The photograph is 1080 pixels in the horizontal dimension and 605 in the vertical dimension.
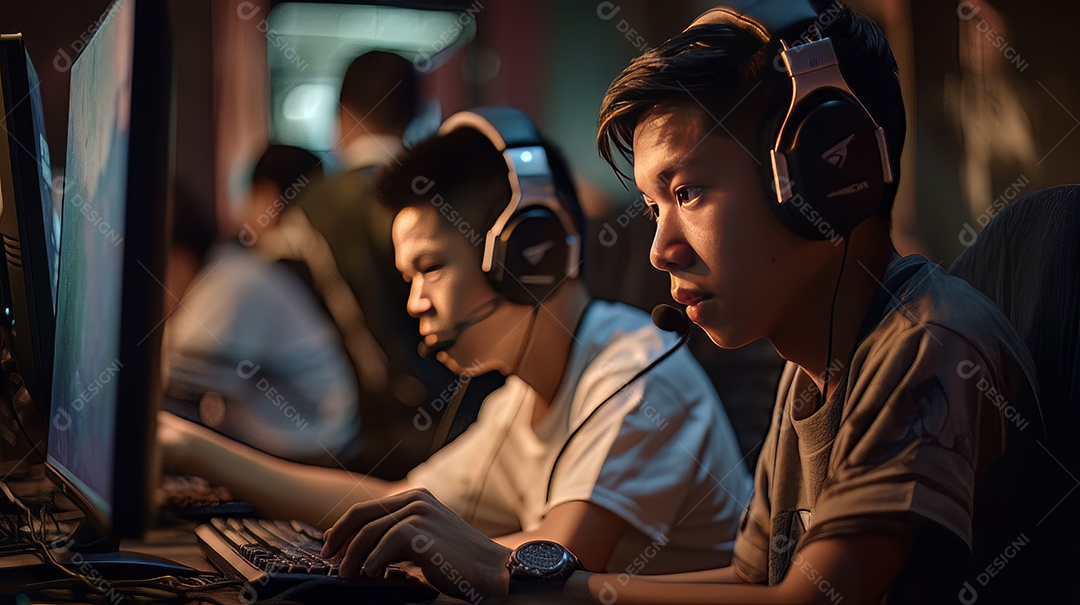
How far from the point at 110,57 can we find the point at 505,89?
61cm

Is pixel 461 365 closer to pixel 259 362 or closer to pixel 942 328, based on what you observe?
pixel 259 362

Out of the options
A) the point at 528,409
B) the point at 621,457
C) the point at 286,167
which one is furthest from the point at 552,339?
the point at 286,167

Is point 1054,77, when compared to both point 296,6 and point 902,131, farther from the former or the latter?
point 296,6

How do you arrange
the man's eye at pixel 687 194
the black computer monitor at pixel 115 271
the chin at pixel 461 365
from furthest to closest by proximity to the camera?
the chin at pixel 461 365 → the man's eye at pixel 687 194 → the black computer monitor at pixel 115 271

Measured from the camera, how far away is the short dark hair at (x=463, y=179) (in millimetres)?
Answer: 1547

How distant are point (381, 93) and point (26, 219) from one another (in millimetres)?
584

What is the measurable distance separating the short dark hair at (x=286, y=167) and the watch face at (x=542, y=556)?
0.71 meters

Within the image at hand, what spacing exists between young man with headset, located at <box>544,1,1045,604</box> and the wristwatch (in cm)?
2

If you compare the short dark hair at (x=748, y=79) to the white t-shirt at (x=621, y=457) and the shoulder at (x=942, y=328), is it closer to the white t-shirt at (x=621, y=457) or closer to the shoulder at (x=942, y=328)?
the shoulder at (x=942, y=328)

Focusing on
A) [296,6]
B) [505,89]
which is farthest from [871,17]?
[296,6]

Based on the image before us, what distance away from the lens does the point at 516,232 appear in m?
1.53

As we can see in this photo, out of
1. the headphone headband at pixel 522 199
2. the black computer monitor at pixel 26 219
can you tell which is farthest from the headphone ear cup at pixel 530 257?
the black computer monitor at pixel 26 219

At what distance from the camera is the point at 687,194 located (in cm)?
146

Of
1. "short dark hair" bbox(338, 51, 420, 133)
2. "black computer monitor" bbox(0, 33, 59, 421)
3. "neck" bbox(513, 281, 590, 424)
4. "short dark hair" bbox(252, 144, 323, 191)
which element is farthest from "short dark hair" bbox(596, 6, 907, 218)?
"black computer monitor" bbox(0, 33, 59, 421)
